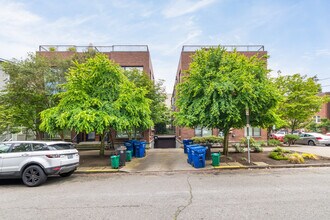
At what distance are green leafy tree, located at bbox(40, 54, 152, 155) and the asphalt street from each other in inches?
103

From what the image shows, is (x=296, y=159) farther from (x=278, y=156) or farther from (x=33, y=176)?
(x=33, y=176)

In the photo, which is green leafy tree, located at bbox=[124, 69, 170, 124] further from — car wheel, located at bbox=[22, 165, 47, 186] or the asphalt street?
car wheel, located at bbox=[22, 165, 47, 186]

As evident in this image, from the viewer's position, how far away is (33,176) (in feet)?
22.2

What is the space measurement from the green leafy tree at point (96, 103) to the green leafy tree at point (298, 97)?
15813mm

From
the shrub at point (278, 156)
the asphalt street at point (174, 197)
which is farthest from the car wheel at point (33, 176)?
the shrub at point (278, 156)

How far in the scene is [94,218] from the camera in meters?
A: 4.01

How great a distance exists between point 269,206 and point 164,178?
4.01m

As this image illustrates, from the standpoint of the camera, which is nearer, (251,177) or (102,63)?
(251,177)

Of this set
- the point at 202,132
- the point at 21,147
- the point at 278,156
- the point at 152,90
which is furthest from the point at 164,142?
the point at 21,147

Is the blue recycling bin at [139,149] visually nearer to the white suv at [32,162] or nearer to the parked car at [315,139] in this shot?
the white suv at [32,162]

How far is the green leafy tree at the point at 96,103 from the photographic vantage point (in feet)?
29.6

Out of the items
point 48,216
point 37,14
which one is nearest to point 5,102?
point 37,14

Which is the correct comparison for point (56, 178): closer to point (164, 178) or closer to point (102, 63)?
point (164, 178)

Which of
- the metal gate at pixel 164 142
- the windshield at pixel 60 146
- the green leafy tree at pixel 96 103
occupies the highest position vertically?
the green leafy tree at pixel 96 103
